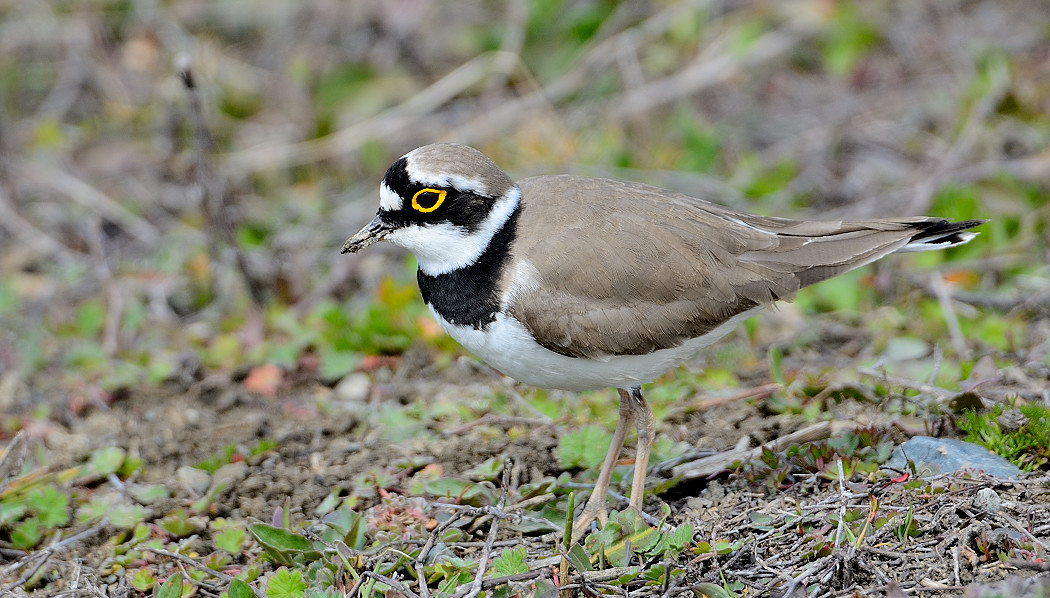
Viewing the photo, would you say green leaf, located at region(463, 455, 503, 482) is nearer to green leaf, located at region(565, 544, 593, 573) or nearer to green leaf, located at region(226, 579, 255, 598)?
green leaf, located at region(565, 544, 593, 573)

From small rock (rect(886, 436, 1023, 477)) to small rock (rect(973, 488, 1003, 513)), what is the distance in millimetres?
238

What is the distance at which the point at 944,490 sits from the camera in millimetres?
4012

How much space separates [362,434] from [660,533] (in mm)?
1816

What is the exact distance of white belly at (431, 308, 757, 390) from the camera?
4.16m

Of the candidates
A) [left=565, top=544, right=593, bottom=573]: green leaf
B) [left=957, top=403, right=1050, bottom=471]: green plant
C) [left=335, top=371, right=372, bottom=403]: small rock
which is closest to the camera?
[left=565, top=544, right=593, bottom=573]: green leaf

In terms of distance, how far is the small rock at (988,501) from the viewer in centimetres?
379

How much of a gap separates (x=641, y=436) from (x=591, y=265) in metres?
0.83

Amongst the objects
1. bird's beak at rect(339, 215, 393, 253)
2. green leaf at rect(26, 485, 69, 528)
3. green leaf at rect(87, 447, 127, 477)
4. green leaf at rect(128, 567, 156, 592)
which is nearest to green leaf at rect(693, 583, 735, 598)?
bird's beak at rect(339, 215, 393, 253)

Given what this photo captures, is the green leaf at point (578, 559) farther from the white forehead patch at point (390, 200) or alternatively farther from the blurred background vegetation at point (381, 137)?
the blurred background vegetation at point (381, 137)

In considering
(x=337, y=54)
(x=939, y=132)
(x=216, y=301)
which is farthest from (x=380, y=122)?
(x=939, y=132)

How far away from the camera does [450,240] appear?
4359 millimetres

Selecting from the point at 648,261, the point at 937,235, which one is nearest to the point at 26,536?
the point at 648,261

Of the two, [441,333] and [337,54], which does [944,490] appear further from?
[337,54]

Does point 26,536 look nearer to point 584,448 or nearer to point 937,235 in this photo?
point 584,448
